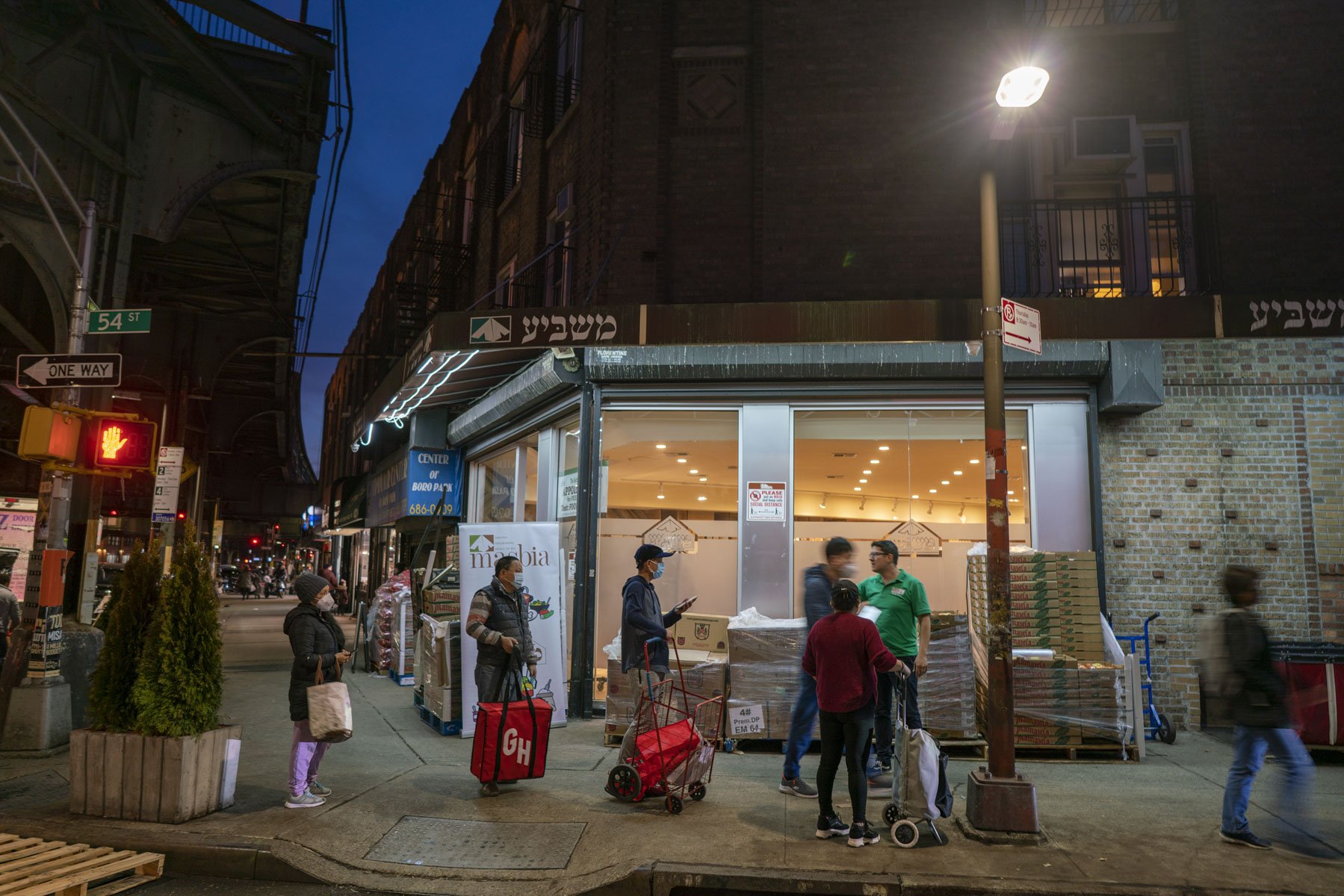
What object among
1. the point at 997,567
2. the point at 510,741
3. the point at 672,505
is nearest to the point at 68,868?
the point at 510,741

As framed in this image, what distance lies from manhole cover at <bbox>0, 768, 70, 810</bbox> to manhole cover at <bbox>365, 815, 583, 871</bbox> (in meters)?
2.56

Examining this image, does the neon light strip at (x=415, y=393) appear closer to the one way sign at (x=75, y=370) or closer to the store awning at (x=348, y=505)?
the one way sign at (x=75, y=370)

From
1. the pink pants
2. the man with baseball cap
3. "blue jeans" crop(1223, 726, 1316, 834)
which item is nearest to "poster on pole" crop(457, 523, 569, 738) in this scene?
the man with baseball cap

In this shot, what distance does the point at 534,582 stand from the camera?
989 cm

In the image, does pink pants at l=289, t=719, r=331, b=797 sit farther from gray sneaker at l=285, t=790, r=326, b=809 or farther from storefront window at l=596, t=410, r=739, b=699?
storefront window at l=596, t=410, r=739, b=699

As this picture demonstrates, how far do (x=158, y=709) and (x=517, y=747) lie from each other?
2554 mm

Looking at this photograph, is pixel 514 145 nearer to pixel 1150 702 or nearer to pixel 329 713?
pixel 329 713

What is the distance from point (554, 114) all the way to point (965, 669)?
1109 centimetres

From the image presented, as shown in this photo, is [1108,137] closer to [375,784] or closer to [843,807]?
[843,807]

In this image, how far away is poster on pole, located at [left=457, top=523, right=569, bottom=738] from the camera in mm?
9586

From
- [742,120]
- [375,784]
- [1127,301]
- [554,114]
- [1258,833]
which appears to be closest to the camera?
[1258,833]

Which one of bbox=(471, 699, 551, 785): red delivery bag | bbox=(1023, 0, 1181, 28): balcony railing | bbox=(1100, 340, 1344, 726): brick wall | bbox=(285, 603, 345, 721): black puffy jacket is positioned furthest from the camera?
bbox=(1023, 0, 1181, 28): balcony railing

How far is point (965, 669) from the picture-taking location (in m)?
8.92

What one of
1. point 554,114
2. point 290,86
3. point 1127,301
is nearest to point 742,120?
point 554,114
